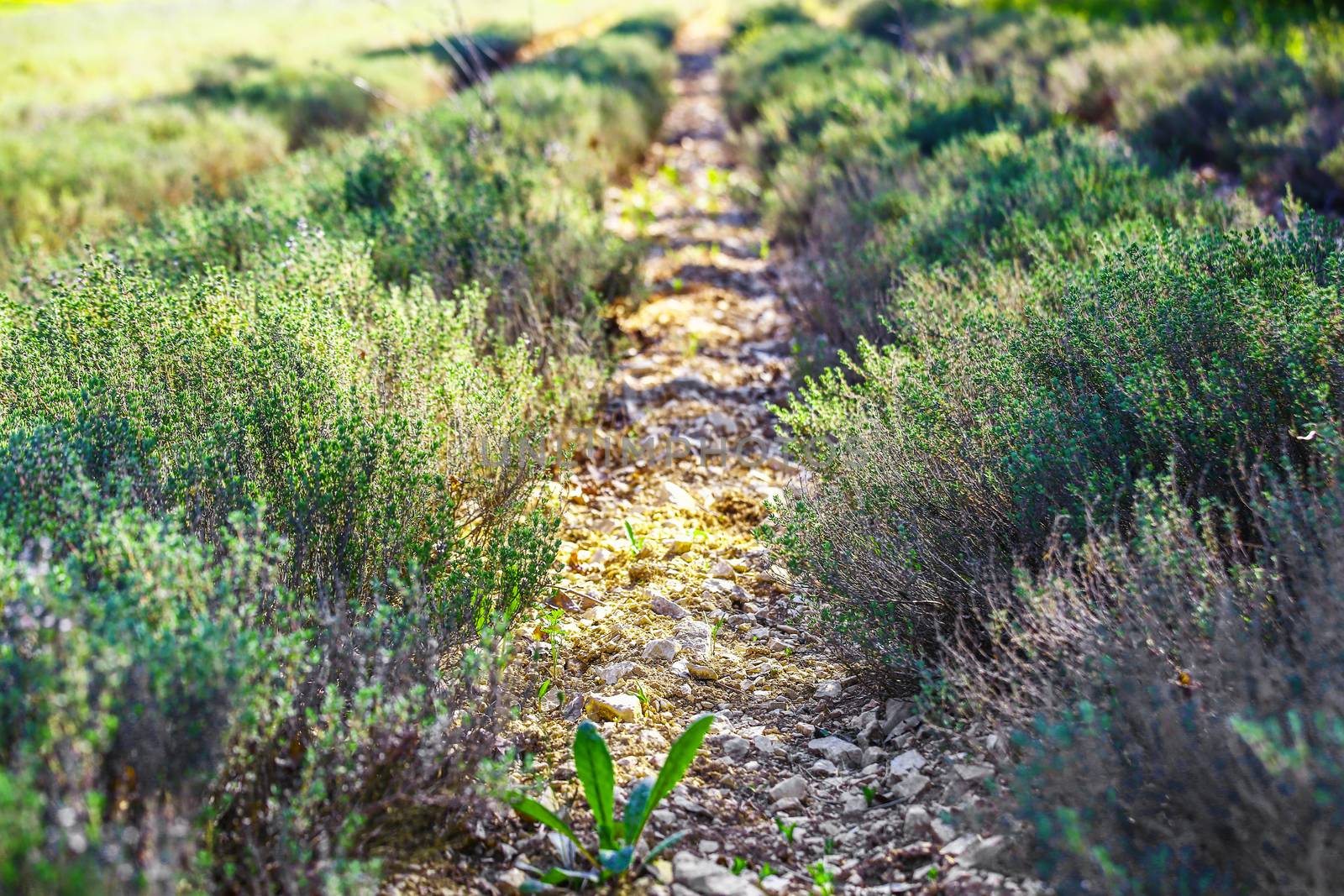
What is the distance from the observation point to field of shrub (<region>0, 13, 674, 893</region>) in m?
1.76

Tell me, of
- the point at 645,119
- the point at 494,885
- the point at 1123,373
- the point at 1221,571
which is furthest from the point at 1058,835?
the point at 645,119

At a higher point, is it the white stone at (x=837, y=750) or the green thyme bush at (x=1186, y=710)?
the green thyme bush at (x=1186, y=710)

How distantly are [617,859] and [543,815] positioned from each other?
7.9 inches

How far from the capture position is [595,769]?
2312 millimetres

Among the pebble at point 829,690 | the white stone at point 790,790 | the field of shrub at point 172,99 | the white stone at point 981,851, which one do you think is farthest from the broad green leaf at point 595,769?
the field of shrub at point 172,99

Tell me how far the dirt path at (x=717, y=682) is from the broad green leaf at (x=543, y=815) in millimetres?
122

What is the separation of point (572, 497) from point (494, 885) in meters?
2.19

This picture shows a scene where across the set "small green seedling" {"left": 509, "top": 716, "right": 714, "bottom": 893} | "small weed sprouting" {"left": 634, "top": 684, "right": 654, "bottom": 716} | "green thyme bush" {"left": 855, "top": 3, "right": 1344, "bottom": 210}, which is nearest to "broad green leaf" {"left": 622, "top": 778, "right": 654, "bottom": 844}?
"small green seedling" {"left": 509, "top": 716, "right": 714, "bottom": 893}

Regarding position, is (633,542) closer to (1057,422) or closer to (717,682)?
(717,682)

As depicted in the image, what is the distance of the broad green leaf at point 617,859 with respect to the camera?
215 centimetres

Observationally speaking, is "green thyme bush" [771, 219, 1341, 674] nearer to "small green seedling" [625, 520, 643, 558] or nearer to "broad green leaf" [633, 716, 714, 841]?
"broad green leaf" [633, 716, 714, 841]

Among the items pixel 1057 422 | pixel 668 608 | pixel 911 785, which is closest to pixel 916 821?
pixel 911 785

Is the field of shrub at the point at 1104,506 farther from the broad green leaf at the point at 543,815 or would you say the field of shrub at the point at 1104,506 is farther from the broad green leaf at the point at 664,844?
the broad green leaf at the point at 543,815

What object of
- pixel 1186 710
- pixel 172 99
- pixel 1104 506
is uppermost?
pixel 172 99
